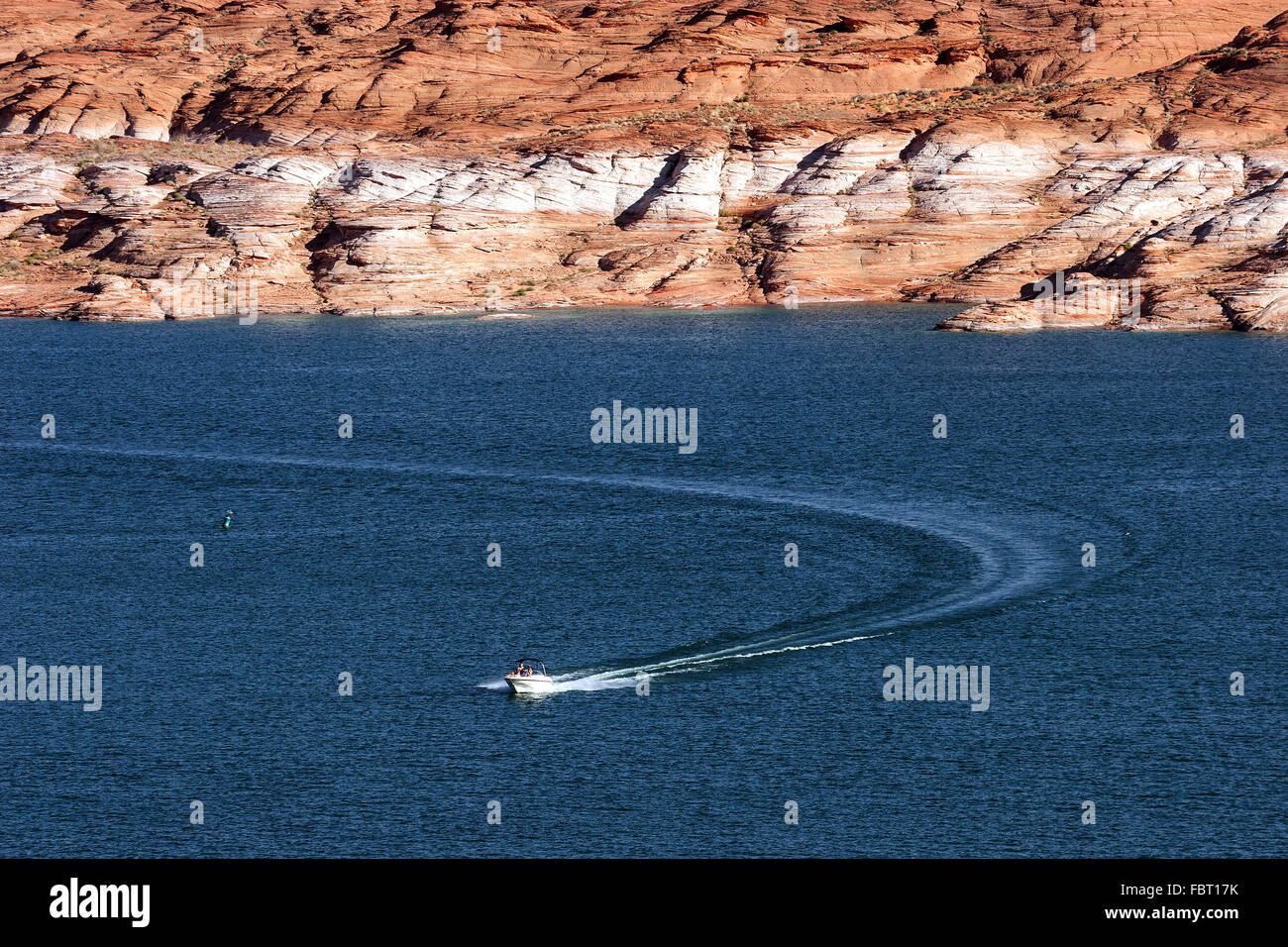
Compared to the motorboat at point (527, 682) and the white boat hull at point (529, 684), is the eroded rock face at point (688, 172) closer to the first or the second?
the motorboat at point (527, 682)

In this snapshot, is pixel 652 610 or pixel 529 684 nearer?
pixel 529 684

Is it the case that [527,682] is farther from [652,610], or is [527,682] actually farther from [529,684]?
[652,610]

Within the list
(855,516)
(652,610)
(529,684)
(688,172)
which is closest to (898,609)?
(652,610)

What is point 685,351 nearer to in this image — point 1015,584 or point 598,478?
point 598,478

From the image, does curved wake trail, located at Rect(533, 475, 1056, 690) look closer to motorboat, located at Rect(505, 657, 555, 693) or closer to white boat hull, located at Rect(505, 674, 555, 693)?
motorboat, located at Rect(505, 657, 555, 693)

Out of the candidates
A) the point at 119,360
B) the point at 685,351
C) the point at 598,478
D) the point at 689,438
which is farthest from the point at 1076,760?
the point at 119,360

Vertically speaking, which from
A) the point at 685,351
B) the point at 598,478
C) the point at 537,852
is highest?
the point at 685,351

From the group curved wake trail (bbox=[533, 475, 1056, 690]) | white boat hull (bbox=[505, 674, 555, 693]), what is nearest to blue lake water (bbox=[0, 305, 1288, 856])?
curved wake trail (bbox=[533, 475, 1056, 690])
